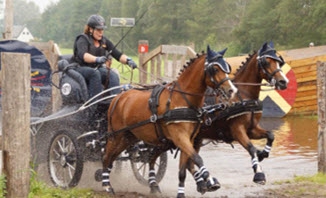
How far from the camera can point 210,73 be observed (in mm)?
7977

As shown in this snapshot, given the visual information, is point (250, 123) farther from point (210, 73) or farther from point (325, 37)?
point (325, 37)

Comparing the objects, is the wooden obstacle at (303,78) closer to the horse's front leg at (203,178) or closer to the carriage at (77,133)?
the carriage at (77,133)

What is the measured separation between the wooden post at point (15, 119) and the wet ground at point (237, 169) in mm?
2342

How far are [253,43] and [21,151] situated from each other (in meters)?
29.1

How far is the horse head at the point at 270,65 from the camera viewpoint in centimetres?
919

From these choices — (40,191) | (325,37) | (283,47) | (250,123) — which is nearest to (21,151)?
(40,191)

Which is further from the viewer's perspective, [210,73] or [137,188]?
[137,188]

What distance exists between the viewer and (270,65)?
30.6 ft

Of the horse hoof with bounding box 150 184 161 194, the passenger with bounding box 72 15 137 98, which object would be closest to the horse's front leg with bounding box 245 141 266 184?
the horse hoof with bounding box 150 184 161 194

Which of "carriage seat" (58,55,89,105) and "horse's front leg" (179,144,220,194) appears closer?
"horse's front leg" (179,144,220,194)

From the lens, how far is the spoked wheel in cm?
971

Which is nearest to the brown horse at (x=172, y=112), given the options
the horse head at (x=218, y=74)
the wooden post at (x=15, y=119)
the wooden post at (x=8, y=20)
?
the horse head at (x=218, y=74)

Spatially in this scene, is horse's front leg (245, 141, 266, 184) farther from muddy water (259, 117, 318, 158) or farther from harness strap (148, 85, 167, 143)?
muddy water (259, 117, 318, 158)

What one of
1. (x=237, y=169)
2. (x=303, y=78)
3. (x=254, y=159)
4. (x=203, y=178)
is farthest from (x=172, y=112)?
(x=303, y=78)
